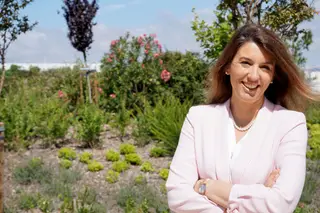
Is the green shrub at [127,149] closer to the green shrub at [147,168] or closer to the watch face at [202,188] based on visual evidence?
the green shrub at [147,168]

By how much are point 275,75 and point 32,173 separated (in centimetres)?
405

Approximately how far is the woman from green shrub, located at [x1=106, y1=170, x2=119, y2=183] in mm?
3425

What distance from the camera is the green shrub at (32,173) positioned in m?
5.66

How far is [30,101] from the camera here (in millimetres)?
8258

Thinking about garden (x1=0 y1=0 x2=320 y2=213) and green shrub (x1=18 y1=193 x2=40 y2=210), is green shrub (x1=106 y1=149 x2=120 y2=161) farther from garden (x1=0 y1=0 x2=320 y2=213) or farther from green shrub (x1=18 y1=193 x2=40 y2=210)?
green shrub (x1=18 y1=193 x2=40 y2=210)

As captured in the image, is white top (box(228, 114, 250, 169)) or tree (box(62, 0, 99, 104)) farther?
tree (box(62, 0, 99, 104))

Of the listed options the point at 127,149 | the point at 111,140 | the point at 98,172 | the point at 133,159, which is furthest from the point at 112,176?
the point at 111,140

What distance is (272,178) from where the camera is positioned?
2090 mm

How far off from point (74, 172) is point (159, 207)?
1563 millimetres

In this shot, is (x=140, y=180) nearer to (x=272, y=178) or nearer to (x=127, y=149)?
(x=127, y=149)

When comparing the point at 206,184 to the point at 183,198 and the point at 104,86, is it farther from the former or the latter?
the point at 104,86

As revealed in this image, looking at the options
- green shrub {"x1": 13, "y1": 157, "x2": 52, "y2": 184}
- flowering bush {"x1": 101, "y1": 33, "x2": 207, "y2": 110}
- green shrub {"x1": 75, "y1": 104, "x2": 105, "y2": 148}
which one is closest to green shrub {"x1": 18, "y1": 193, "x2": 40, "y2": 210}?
green shrub {"x1": 13, "y1": 157, "x2": 52, "y2": 184}

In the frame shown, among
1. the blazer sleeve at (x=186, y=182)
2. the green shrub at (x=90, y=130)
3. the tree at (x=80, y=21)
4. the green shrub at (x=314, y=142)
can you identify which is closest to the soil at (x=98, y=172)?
the green shrub at (x=90, y=130)

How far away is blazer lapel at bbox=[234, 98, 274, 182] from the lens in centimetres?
212
